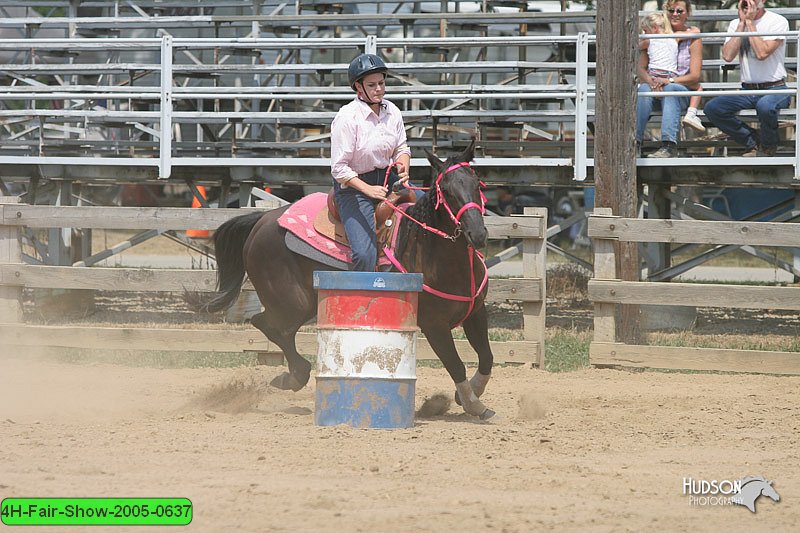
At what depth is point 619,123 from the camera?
1102 centimetres

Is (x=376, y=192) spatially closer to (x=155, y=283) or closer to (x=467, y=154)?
(x=467, y=154)

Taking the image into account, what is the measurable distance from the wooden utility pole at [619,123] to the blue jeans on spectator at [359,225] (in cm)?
403

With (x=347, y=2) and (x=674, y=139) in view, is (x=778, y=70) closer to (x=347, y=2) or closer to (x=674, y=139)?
(x=674, y=139)

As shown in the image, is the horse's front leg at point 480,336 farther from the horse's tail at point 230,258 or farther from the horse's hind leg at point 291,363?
the horse's tail at point 230,258

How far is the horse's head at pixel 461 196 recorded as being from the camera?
7043 millimetres

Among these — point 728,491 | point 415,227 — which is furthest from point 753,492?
point 415,227

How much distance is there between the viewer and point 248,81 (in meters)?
17.4

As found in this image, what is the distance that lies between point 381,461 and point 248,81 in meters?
12.3

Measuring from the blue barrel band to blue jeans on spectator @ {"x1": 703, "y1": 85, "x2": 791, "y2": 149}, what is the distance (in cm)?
590

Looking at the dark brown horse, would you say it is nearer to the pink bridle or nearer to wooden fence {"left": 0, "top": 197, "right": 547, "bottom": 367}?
the pink bridle

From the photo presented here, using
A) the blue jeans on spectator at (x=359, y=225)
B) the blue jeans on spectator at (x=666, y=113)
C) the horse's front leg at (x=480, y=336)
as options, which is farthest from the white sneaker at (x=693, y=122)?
Answer: the blue jeans on spectator at (x=359, y=225)

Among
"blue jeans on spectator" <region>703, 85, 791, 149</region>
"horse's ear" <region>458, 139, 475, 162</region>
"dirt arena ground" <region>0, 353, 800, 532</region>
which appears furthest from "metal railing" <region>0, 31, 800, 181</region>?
"horse's ear" <region>458, 139, 475, 162</region>

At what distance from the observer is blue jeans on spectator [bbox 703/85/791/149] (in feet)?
37.7

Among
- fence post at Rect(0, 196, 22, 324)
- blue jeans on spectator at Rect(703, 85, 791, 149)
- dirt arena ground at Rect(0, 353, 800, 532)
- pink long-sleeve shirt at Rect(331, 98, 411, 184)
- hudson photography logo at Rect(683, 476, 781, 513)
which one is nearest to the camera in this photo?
dirt arena ground at Rect(0, 353, 800, 532)
